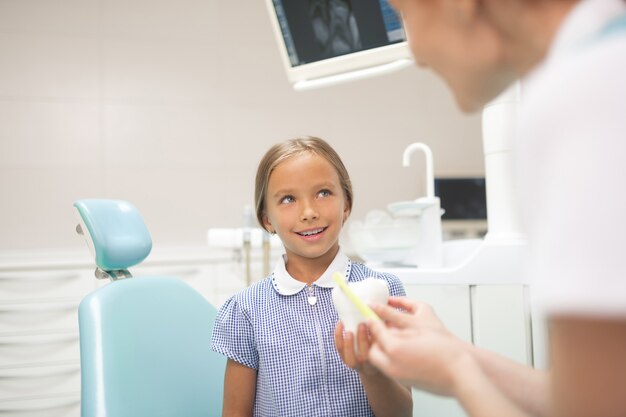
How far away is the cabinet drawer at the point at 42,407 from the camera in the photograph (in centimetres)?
293

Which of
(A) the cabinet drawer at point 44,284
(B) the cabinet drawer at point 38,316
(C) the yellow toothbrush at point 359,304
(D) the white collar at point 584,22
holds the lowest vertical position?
(B) the cabinet drawer at point 38,316

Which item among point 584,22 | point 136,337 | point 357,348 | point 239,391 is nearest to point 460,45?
point 584,22

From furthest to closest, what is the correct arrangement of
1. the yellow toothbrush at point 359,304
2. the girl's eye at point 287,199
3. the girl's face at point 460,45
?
1. the girl's eye at point 287,199
2. the yellow toothbrush at point 359,304
3. the girl's face at point 460,45

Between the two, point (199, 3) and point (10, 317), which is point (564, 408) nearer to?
point (10, 317)

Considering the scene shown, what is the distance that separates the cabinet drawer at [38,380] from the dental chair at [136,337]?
1.78 metres

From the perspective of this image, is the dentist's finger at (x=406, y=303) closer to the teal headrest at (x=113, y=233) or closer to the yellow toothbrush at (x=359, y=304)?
the yellow toothbrush at (x=359, y=304)

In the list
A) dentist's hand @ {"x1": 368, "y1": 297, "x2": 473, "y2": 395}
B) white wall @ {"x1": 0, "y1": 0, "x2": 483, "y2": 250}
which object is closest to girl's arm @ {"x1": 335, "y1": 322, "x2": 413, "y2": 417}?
dentist's hand @ {"x1": 368, "y1": 297, "x2": 473, "y2": 395}

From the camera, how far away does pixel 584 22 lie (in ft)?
1.42

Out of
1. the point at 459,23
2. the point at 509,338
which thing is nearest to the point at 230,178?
the point at 509,338

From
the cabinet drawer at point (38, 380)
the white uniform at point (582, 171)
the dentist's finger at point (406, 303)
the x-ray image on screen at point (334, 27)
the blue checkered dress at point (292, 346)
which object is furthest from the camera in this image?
the cabinet drawer at point (38, 380)

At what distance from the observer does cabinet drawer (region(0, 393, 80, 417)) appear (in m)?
2.93

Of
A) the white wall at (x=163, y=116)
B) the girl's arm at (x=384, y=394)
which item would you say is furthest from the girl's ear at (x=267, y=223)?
the white wall at (x=163, y=116)

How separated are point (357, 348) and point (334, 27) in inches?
53.7

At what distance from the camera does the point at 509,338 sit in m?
1.77
